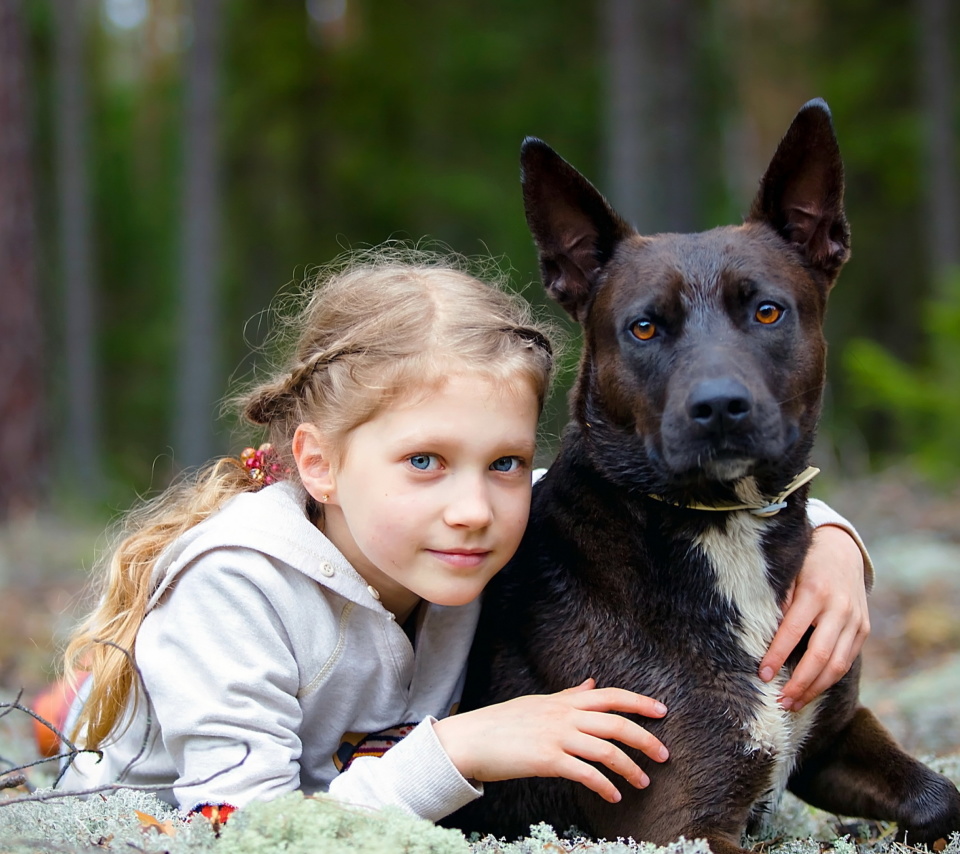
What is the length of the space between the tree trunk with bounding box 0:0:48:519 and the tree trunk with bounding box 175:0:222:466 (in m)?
2.58

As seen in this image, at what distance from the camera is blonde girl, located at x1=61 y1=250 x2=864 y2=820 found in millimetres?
2631

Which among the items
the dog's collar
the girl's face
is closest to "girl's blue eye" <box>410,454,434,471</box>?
the girl's face

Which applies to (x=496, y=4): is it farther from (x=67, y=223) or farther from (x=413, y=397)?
(x=413, y=397)

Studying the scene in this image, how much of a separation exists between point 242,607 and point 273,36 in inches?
645

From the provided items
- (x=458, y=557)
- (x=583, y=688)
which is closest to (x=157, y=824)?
(x=458, y=557)

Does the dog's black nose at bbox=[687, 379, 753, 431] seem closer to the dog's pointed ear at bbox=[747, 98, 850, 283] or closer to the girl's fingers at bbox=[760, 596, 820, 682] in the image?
the girl's fingers at bbox=[760, 596, 820, 682]

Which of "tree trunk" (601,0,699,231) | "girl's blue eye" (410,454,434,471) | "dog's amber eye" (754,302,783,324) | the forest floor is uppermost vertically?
"tree trunk" (601,0,699,231)

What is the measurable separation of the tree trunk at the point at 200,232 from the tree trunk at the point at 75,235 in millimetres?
5304

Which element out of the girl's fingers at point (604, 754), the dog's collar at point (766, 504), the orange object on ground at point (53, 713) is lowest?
the orange object on ground at point (53, 713)

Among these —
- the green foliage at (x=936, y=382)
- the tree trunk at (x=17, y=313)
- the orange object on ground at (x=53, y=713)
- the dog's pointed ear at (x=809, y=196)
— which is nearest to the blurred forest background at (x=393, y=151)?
the tree trunk at (x=17, y=313)

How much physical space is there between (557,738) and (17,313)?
9619mm

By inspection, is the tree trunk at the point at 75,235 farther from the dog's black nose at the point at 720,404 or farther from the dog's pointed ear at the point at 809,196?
the dog's black nose at the point at 720,404

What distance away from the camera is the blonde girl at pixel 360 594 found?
2631 millimetres

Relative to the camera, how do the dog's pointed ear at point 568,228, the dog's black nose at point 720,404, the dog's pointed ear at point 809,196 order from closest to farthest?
the dog's black nose at point 720,404, the dog's pointed ear at point 809,196, the dog's pointed ear at point 568,228
